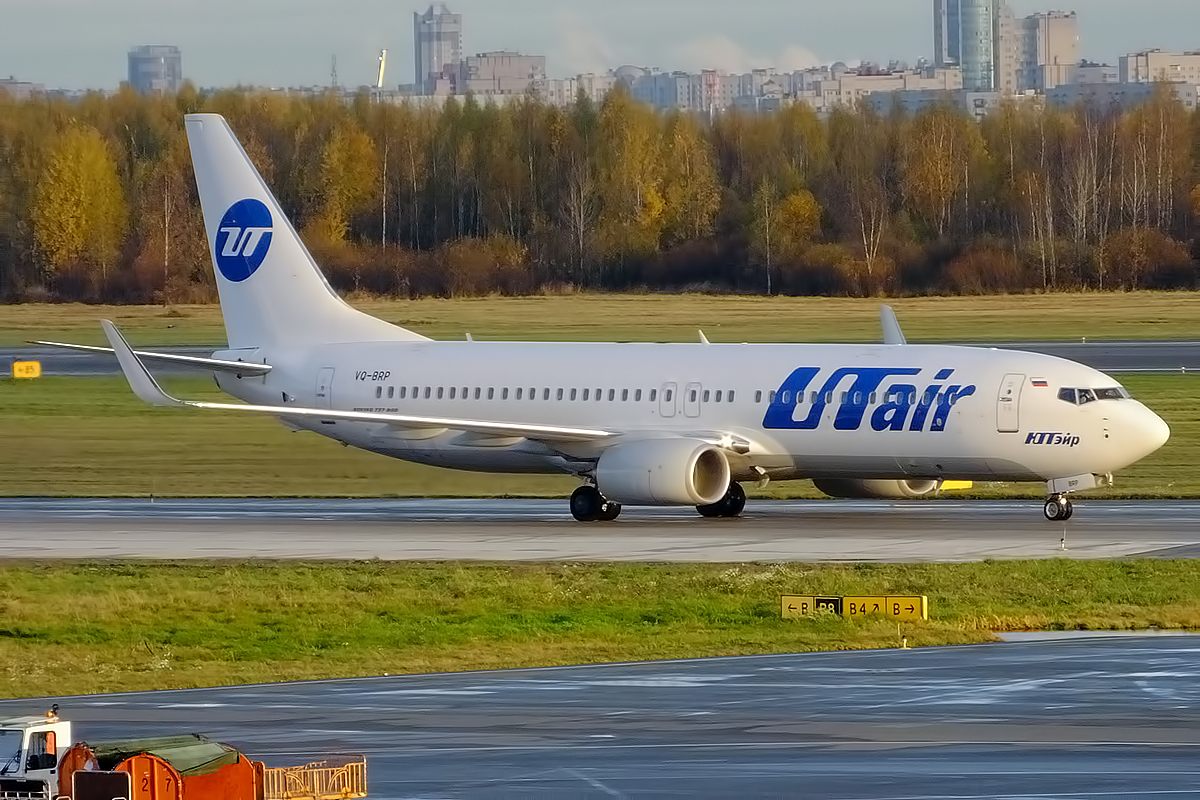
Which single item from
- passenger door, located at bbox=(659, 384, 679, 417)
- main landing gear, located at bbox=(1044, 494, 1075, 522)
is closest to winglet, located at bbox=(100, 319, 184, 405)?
passenger door, located at bbox=(659, 384, 679, 417)

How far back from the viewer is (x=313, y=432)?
2098 inches

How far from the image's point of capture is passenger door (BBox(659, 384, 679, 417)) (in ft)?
155

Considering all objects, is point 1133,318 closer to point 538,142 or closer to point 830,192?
point 830,192

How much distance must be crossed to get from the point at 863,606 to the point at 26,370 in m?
60.9

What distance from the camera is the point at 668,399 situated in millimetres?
47250

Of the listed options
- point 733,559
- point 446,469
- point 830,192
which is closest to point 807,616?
point 733,559

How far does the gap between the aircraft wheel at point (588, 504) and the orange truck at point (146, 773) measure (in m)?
27.6

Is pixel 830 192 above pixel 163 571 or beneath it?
above

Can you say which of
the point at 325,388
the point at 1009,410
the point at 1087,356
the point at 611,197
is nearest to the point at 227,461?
the point at 325,388

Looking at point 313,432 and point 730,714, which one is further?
point 313,432

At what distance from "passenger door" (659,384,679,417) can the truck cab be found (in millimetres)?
28822

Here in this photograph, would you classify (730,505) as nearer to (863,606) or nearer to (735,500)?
(735,500)

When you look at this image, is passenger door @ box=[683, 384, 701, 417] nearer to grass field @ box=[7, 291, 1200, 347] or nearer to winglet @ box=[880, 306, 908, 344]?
winglet @ box=[880, 306, 908, 344]

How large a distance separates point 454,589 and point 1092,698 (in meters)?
13.3
